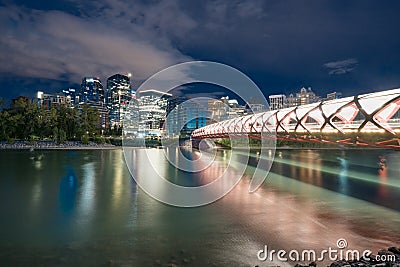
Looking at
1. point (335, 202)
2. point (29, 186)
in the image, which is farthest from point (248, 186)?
point (29, 186)

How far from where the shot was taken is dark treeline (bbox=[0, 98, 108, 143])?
51.6 meters

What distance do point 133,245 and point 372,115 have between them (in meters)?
9.64

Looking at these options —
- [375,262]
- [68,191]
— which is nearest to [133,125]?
[68,191]

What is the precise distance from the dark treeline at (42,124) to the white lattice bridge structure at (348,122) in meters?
46.1

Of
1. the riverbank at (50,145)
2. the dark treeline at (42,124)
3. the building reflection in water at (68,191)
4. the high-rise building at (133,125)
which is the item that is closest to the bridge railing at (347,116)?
the building reflection in water at (68,191)

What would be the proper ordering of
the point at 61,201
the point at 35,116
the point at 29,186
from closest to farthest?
the point at 61,201
the point at 29,186
the point at 35,116

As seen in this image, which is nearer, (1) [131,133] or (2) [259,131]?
(2) [259,131]

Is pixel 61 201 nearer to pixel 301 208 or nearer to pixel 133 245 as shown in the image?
pixel 133 245

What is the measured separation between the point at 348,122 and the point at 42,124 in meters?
55.0

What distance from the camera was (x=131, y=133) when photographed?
368ft

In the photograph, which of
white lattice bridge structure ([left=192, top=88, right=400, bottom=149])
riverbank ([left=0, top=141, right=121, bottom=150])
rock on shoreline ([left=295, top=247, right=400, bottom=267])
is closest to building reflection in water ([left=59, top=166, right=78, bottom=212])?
rock on shoreline ([left=295, top=247, right=400, bottom=267])

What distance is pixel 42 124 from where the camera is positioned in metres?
54.7

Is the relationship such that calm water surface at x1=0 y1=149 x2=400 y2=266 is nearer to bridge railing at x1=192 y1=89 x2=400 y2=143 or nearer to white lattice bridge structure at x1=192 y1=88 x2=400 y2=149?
white lattice bridge structure at x1=192 y1=88 x2=400 y2=149

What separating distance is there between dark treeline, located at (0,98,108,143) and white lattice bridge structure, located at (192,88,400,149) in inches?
1817
